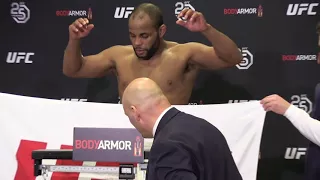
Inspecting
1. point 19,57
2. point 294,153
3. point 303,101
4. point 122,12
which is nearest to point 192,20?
point 122,12

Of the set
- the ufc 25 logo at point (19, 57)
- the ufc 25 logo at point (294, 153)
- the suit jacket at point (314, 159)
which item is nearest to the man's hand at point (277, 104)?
the suit jacket at point (314, 159)

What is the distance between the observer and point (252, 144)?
2844 mm

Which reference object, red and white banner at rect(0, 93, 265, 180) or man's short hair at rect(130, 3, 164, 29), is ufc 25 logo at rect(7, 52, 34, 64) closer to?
red and white banner at rect(0, 93, 265, 180)

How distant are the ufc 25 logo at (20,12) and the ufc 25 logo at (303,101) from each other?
84.1 inches

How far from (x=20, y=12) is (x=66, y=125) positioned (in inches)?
55.8

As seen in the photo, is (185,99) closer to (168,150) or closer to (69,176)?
(69,176)

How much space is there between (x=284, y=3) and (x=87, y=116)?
1704 millimetres

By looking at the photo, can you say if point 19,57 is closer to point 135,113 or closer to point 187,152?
point 135,113

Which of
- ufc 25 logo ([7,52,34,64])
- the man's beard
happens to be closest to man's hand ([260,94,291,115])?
the man's beard

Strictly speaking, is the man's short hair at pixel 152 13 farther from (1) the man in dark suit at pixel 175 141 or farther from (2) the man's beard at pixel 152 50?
(1) the man in dark suit at pixel 175 141

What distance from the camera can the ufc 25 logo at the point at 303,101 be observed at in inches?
145

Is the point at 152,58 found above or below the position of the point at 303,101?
above

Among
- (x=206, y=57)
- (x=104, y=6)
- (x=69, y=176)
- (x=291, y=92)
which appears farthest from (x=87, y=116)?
(x=291, y=92)

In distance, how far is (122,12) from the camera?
3.84 meters
